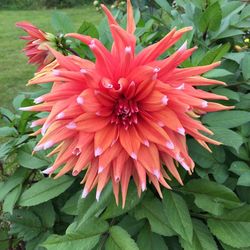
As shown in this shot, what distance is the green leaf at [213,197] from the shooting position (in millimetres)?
1184

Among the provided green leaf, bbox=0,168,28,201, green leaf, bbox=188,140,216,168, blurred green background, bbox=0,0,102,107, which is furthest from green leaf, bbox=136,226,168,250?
blurred green background, bbox=0,0,102,107

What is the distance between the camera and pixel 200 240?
1213mm

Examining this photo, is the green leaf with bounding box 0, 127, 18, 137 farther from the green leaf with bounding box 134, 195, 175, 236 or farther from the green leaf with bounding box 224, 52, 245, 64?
the green leaf with bounding box 224, 52, 245, 64

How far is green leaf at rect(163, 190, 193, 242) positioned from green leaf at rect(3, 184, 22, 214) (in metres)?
0.46

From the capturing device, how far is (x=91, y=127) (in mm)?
917

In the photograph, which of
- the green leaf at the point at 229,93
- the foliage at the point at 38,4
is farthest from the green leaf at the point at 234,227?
the foliage at the point at 38,4

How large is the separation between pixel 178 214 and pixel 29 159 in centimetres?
50

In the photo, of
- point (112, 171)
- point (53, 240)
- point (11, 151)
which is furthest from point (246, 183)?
point (11, 151)

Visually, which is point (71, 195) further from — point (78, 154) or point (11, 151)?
point (78, 154)

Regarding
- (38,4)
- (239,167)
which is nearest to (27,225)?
(239,167)

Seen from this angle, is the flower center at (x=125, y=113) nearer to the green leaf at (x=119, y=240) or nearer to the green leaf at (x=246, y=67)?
the green leaf at (x=119, y=240)

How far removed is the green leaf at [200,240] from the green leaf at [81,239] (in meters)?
0.21

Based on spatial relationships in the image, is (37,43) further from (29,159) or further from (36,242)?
(36,242)

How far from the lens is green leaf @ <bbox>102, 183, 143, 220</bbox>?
117 cm
